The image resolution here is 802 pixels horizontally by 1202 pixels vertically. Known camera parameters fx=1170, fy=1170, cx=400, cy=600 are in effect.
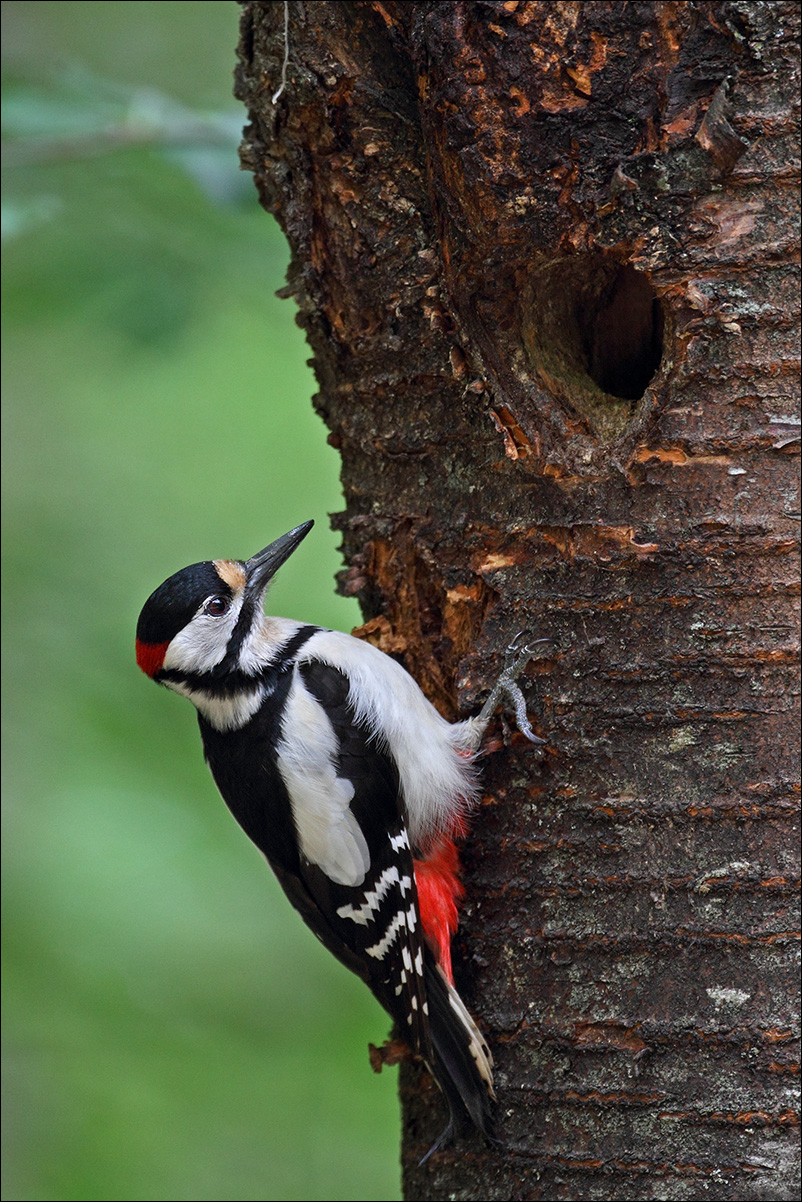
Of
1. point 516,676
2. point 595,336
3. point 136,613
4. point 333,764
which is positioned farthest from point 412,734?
point 136,613

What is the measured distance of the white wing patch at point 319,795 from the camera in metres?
2.63

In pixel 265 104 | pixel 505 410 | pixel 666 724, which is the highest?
pixel 265 104

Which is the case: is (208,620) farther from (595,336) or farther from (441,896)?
(595,336)

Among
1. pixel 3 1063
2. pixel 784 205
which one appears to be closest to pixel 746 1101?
pixel 784 205

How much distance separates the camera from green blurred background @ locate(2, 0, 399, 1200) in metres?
2.92

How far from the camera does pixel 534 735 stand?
6.99ft

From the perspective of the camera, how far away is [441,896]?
7.92 feet

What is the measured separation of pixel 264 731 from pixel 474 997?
2.88 feet

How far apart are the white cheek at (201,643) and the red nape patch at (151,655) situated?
0.05 feet

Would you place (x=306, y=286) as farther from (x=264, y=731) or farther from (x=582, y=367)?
(x=264, y=731)

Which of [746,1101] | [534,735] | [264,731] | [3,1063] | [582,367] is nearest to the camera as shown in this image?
[746,1101]

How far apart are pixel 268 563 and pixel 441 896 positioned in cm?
96

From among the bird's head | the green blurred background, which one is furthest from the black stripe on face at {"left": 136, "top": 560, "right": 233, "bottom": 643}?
the green blurred background

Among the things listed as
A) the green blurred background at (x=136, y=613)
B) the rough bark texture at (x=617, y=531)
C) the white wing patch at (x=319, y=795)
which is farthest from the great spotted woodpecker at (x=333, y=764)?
the green blurred background at (x=136, y=613)
